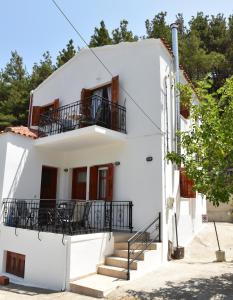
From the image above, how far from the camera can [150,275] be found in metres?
8.86

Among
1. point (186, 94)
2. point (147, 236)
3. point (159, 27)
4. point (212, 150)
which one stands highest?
point (159, 27)

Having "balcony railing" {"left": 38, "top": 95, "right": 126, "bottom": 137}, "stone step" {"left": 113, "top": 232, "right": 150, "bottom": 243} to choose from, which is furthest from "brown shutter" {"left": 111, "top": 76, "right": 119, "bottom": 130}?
"stone step" {"left": 113, "top": 232, "right": 150, "bottom": 243}

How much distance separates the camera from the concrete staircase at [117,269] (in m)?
7.79

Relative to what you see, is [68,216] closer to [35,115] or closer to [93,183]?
[93,183]

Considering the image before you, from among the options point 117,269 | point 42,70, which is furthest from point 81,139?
point 42,70

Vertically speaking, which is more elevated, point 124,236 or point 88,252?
point 124,236

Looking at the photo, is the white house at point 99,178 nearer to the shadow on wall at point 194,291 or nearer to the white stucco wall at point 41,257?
the white stucco wall at point 41,257

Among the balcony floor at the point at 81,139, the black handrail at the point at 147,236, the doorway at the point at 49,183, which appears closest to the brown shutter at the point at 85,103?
the balcony floor at the point at 81,139

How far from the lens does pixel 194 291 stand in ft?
24.2

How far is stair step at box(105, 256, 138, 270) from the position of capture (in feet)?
29.1

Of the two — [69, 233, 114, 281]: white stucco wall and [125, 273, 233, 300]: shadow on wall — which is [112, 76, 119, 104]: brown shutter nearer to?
[69, 233, 114, 281]: white stucco wall

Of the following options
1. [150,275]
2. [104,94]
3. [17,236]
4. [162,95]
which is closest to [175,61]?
[162,95]

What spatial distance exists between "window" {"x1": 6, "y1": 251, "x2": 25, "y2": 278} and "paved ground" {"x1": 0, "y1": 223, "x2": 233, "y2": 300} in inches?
39.2

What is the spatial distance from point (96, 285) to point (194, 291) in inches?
102
